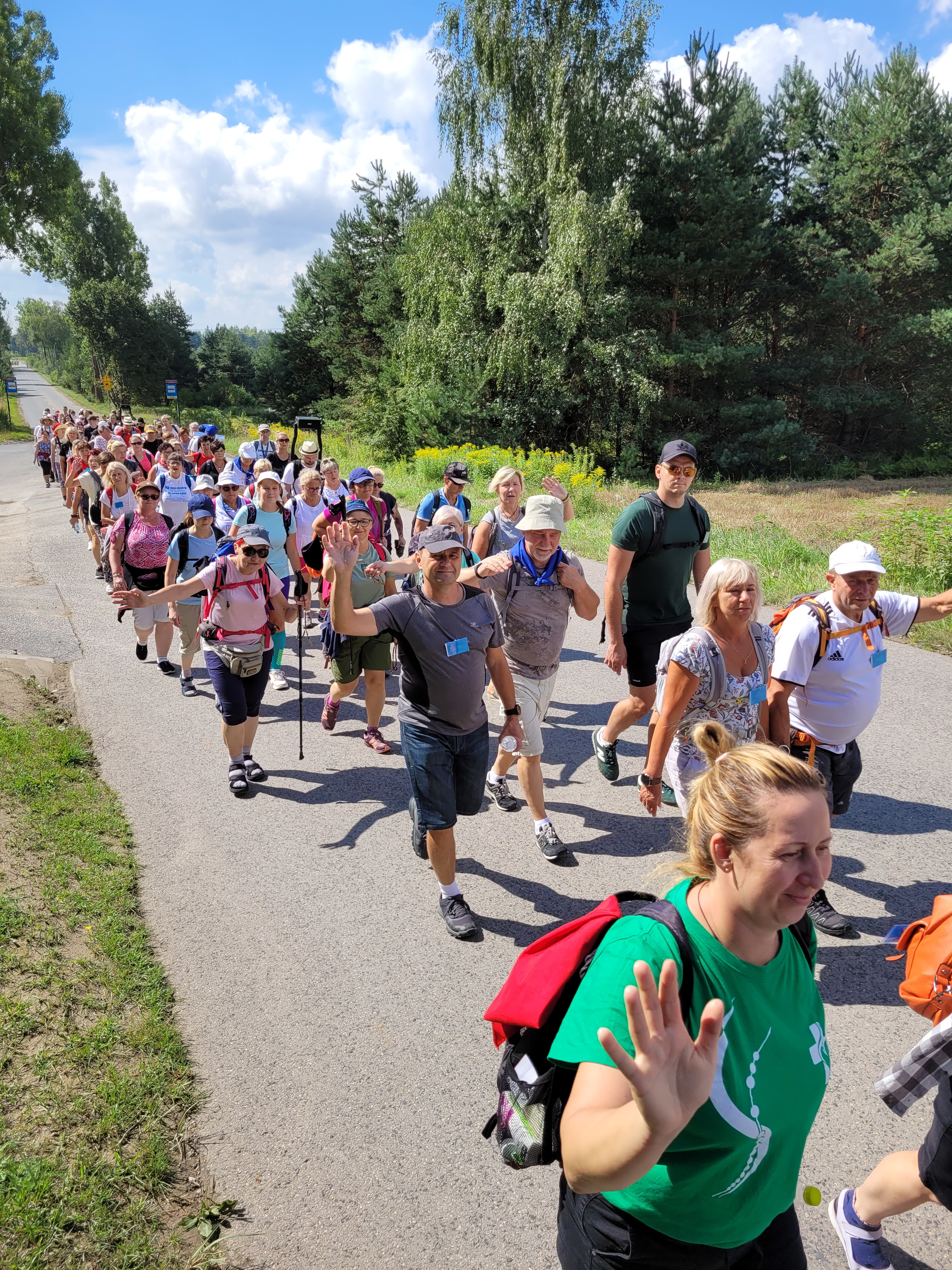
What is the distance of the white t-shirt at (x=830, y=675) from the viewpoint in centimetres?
379

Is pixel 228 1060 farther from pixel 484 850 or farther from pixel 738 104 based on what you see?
pixel 738 104

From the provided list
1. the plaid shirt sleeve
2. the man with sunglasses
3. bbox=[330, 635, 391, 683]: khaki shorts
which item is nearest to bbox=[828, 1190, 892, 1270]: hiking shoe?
the plaid shirt sleeve

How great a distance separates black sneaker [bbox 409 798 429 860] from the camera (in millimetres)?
4301

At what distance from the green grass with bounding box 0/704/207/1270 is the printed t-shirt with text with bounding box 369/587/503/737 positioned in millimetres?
Answer: 1776

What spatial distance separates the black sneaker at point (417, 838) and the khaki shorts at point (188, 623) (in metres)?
3.85

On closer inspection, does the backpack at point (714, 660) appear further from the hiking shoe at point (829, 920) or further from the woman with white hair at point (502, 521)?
the woman with white hair at point (502, 521)

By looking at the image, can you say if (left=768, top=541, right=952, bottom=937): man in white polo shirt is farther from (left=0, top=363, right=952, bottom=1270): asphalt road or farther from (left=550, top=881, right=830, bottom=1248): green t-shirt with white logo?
(left=550, top=881, right=830, bottom=1248): green t-shirt with white logo

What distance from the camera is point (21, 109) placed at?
34.2 m

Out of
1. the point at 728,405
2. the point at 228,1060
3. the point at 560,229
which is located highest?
the point at 560,229

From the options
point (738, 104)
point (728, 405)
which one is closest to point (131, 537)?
point (728, 405)

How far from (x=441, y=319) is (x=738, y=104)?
11.8m

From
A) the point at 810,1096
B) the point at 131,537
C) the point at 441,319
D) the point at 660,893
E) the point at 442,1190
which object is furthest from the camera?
the point at 441,319

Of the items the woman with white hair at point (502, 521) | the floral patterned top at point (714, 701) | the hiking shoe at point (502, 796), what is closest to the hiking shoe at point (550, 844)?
the hiking shoe at point (502, 796)

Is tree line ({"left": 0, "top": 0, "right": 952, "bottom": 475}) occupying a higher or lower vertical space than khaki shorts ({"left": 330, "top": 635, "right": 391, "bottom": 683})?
higher
